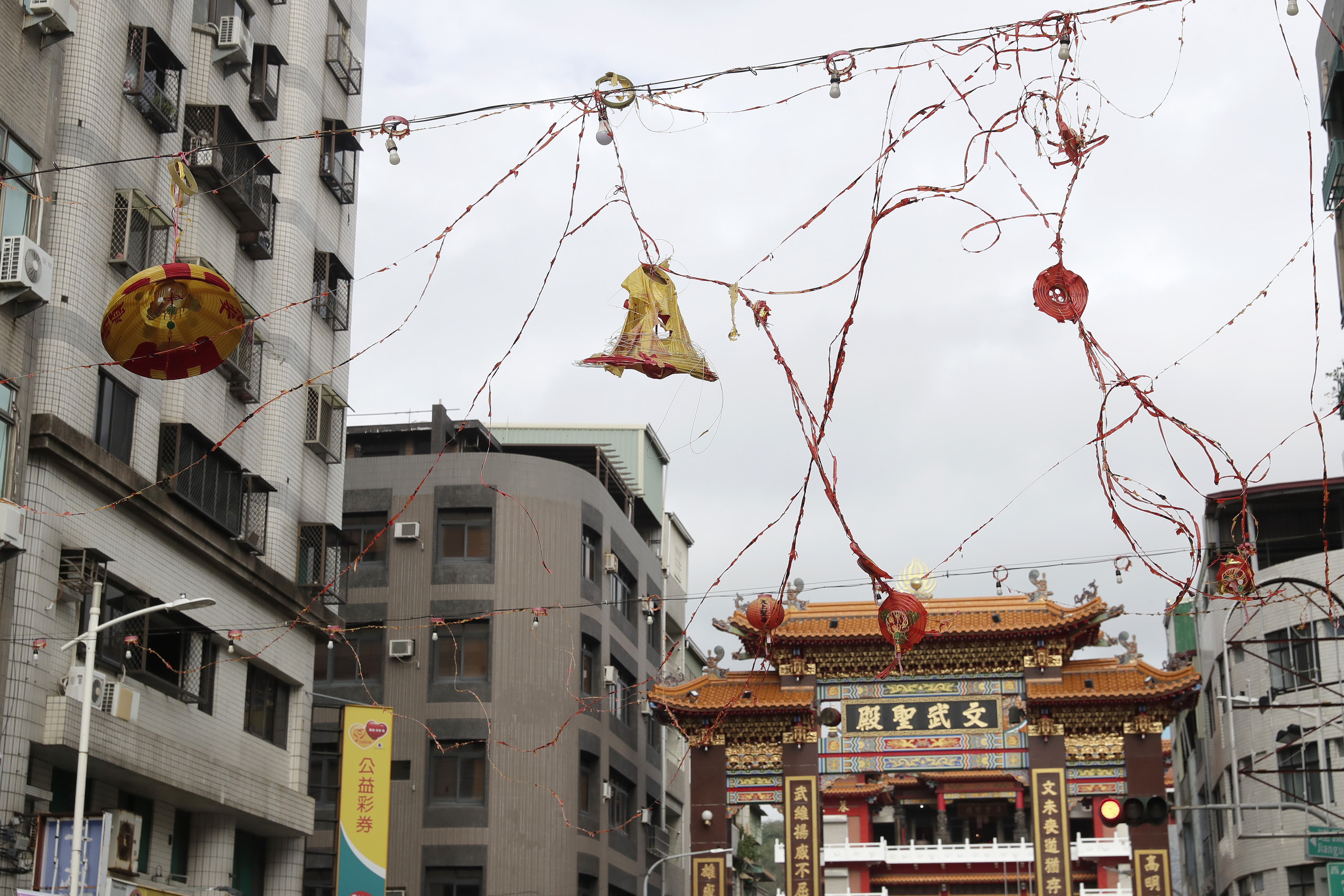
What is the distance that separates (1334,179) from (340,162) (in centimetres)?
1746

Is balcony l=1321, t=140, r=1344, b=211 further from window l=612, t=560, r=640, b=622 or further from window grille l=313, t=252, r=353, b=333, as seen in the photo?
window l=612, t=560, r=640, b=622

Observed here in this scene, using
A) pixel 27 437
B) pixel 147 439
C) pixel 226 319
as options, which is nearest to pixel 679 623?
pixel 147 439

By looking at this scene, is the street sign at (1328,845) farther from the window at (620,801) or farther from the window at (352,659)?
the window at (352,659)

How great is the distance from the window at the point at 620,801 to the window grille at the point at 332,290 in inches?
615

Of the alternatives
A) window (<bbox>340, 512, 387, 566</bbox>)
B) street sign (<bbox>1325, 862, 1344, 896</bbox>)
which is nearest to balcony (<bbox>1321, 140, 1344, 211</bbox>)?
street sign (<bbox>1325, 862, 1344, 896</bbox>)

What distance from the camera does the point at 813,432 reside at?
11.1 meters

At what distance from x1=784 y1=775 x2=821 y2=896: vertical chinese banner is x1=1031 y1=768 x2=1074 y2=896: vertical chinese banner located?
4.80m

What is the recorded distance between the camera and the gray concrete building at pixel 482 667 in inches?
A: 1334

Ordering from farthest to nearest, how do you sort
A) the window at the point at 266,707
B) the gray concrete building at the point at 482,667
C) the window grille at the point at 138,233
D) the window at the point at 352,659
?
the window at the point at 352,659
the gray concrete building at the point at 482,667
the window at the point at 266,707
the window grille at the point at 138,233

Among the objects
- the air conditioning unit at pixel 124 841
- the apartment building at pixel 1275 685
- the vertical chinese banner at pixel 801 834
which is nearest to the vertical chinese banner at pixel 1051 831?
the apartment building at pixel 1275 685

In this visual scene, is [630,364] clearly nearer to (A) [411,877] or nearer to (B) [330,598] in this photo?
(B) [330,598]

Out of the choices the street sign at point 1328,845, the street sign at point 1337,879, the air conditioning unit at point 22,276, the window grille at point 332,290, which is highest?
the window grille at point 332,290

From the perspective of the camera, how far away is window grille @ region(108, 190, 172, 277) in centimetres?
2078

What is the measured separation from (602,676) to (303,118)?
16978 millimetres
